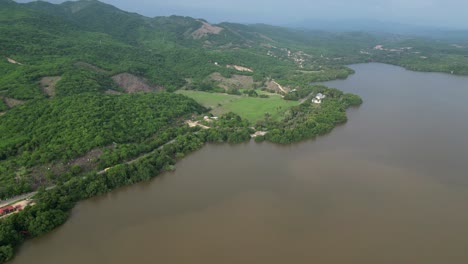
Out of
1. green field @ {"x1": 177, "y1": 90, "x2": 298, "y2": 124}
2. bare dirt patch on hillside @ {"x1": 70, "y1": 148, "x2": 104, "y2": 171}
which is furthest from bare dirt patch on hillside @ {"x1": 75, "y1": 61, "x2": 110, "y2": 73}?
bare dirt patch on hillside @ {"x1": 70, "y1": 148, "x2": 104, "y2": 171}

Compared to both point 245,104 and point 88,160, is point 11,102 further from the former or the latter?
point 245,104

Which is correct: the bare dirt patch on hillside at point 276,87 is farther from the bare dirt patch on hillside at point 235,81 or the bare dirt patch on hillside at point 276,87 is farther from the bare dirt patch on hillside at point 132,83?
the bare dirt patch on hillside at point 132,83

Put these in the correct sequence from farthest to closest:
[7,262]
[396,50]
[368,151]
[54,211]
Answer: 1. [396,50]
2. [368,151]
3. [54,211]
4. [7,262]

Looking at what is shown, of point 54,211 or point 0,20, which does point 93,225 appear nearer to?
point 54,211

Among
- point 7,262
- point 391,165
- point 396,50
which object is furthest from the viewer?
point 396,50

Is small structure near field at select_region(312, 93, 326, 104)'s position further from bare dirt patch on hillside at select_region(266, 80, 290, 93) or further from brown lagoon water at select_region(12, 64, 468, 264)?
brown lagoon water at select_region(12, 64, 468, 264)

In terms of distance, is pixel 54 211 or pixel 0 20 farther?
pixel 0 20

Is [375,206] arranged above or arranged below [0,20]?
below

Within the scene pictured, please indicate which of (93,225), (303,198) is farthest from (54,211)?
(303,198)
